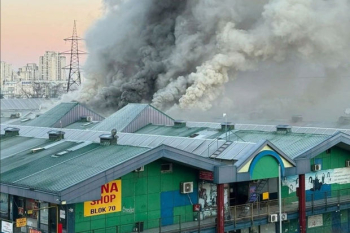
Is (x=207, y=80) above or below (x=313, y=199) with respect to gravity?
above

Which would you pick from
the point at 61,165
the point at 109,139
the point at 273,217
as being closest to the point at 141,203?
the point at 61,165

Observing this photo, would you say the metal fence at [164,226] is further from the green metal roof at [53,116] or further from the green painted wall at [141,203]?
the green metal roof at [53,116]

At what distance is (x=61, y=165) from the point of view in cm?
2345

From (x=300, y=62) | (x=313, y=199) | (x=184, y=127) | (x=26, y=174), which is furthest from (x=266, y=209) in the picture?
(x=300, y=62)

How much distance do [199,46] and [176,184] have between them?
40389 mm

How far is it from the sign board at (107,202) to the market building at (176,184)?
0.03 m

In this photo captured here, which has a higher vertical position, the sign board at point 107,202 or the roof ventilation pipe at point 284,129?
the roof ventilation pipe at point 284,129

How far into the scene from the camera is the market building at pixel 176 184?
70.3 feet

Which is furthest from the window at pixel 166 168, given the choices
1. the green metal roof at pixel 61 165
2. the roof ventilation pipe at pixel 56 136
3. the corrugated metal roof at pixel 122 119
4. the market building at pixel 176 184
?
the corrugated metal roof at pixel 122 119

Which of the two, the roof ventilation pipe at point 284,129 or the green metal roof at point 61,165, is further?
the roof ventilation pipe at point 284,129

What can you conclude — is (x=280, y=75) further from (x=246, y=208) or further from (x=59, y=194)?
(x=59, y=194)

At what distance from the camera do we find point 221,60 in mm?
56969

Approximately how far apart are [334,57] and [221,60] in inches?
385

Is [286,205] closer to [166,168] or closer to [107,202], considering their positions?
[166,168]
